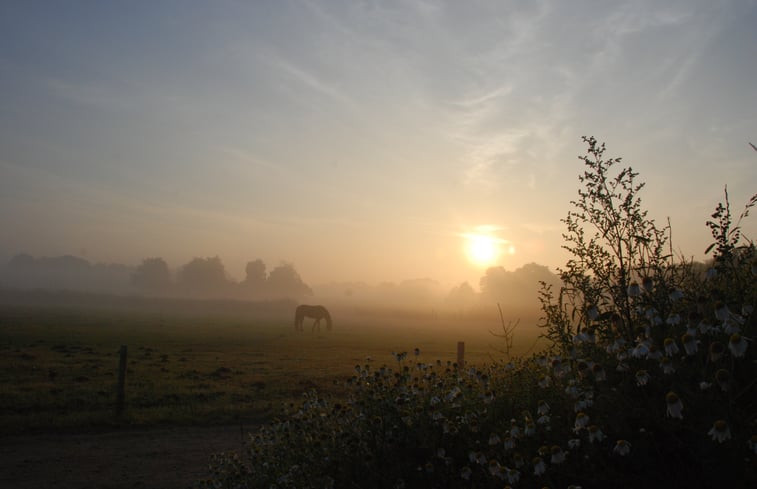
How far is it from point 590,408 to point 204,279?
20446cm

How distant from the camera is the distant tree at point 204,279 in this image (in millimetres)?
195750

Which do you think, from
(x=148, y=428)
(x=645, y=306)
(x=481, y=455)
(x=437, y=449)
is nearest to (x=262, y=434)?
(x=437, y=449)

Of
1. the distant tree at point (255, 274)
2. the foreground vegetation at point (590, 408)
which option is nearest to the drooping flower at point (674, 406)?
the foreground vegetation at point (590, 408)

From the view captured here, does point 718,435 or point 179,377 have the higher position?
point 718,435

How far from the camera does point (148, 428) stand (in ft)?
40.6

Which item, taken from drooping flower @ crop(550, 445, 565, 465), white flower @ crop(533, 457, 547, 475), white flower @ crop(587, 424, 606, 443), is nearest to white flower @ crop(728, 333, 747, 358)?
white flower @ crop(587, 424, 606, 443)

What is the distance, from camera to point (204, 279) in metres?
195

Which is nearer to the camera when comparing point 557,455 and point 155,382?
point 557,455

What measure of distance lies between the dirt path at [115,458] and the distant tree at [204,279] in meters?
194

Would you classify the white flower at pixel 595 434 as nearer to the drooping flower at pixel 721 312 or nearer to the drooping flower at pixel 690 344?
the drooping flower at pixel 690 344

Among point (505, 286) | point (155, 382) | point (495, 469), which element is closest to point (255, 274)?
point (505, 286)

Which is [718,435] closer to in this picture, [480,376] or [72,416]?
[480,376]

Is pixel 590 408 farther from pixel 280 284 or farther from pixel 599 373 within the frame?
pixel 280 284

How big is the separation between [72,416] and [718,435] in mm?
14630
